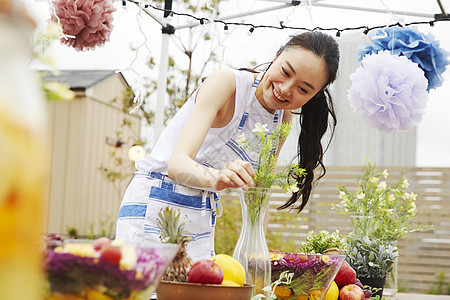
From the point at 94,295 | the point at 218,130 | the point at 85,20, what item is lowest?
the point at 94,295

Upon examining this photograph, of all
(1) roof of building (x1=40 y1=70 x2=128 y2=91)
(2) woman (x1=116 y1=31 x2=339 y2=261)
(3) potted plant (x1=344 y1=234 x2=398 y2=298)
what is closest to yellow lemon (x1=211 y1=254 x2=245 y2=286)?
(2) woman (x1=116 y1=31 x2=339 y2=261)

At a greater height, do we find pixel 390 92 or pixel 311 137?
pixel 390 92

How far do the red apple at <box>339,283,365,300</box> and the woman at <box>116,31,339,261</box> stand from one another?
1.14 ft

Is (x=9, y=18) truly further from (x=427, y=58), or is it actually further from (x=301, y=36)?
(x=427, y=58)

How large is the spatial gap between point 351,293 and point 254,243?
43 centimetres

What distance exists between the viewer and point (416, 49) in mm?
1892

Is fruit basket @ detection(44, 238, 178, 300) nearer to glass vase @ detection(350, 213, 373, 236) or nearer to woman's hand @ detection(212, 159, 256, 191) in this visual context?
woman's hand @ detection(212, 159, 256, 191)

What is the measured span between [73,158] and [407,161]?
4.78m

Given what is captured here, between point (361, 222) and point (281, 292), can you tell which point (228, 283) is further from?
point (361, 222)

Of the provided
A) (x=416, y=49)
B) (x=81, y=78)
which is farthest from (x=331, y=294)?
(x=81, y=78)

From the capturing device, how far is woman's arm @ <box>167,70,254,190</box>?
100 centimetres

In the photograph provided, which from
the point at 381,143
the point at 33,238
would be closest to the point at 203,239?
the point at 33,238

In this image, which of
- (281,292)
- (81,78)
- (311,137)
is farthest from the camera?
(81,78)

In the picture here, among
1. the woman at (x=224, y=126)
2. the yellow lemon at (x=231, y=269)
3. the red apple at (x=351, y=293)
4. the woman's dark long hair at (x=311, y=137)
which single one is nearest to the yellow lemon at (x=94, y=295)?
the yellow lemon at (x=231, y=269)
